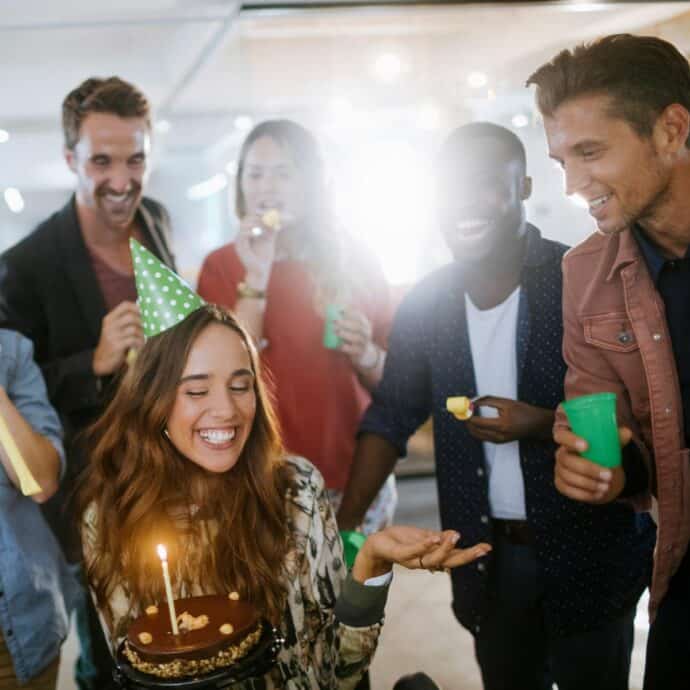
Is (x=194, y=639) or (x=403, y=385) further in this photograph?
(x=403, y=385)

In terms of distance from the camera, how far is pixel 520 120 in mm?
2578

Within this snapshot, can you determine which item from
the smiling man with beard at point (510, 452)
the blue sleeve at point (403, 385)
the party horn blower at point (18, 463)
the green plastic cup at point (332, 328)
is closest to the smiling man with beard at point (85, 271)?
the party horn blower at point (18, 463)

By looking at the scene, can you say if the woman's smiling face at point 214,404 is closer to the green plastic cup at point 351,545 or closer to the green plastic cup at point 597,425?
the green plastic cup at point 351,545

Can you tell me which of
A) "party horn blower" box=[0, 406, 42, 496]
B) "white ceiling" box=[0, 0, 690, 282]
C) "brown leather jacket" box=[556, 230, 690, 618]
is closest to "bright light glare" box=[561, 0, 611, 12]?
"white ceiling" box=[0, 0, 690, 282]

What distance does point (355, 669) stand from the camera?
6.37 ft

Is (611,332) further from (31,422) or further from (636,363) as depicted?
(31,422)

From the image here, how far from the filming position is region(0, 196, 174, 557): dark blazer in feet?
8.52

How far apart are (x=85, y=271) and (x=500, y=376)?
116 centimetres

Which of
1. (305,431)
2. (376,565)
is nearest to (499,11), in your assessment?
(305,431)

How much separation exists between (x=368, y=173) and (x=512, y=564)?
3.85 feet

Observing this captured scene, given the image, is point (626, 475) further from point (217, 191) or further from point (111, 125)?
point (111, 125)

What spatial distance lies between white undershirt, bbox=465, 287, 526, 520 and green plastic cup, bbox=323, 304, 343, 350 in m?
0.40

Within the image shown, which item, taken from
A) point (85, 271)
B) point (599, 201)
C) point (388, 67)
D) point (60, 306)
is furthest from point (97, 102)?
point (599, 201)

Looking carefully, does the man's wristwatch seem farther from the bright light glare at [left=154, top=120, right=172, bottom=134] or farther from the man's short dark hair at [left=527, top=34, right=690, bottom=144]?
the man's short dark hair at [left=527, top=34, right=690, bottom=144]
